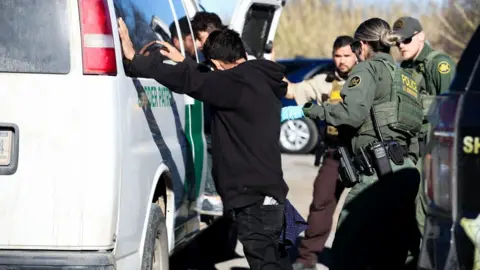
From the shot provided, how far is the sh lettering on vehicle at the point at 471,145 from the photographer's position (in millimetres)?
3059

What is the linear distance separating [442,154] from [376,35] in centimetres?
221

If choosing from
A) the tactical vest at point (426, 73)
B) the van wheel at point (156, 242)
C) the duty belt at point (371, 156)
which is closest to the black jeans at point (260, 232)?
the van wheel at point (156, 242)

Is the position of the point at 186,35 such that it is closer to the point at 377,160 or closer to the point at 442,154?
the point at 377,160

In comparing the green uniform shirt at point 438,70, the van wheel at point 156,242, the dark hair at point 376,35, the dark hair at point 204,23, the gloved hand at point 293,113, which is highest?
the dark hair at point 204,23

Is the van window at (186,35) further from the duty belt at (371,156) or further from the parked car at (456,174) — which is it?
the parked car at (456,174)

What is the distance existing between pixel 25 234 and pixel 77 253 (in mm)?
242

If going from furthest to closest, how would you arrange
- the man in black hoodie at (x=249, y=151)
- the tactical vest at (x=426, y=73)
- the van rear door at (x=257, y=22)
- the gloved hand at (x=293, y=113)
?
the van rear door at (x=257, y=22) → the tactical vest at (x=426, y=73) → the gloved hand at (x=293, y=113) → the man in black hoodie at (x=249, y=151)

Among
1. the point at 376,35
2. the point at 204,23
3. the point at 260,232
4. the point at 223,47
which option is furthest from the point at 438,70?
the point at 260,232

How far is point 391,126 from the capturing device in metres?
5.27

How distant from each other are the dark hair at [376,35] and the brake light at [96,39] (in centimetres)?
185

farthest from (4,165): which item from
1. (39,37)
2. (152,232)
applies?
(152,232)

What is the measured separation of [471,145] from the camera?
10.1 feet

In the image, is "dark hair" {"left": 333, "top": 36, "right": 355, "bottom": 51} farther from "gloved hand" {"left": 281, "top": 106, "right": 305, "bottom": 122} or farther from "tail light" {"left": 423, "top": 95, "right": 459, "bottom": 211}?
"tail light" {"left": 423, "top": 95, "right": 459, "bottom": 211}

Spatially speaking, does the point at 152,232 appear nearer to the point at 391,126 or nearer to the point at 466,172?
the point at 391,126
